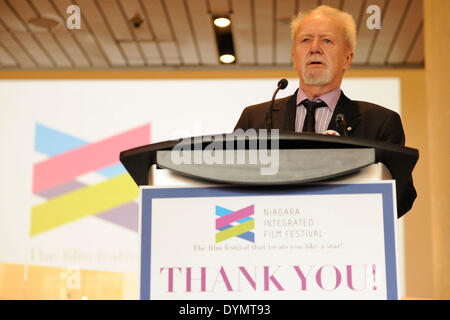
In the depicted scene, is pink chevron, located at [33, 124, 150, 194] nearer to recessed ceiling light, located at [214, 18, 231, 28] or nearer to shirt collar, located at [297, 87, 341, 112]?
recessed ceiling light, located at [214, 18, 231, 28]

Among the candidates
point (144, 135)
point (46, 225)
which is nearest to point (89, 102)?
point (144, 135)

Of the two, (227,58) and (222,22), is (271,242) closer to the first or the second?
(222,22)

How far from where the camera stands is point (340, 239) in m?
0.89

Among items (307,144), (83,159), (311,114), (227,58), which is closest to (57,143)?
(83,159)

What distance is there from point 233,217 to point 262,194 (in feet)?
0.17

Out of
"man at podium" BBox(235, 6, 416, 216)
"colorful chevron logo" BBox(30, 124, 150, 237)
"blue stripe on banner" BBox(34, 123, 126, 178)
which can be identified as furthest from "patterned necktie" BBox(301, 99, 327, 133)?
"blue stripe on banner" BBox(34, 123, 126, 178)

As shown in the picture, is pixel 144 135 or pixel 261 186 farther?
pixel 144 135

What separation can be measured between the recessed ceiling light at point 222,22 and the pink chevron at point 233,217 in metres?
3.89

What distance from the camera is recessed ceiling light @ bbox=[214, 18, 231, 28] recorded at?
15.3 feet

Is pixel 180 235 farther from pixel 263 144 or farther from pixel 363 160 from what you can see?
pixel 363 160

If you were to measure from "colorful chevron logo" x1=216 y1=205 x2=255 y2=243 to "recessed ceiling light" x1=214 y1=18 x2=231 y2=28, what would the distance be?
12.8 feet

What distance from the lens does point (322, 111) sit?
59.5 inches

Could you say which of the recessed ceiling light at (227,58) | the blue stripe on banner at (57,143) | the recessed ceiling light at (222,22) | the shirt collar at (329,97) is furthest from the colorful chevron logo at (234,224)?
the recessed ceiling light at (227,58)
